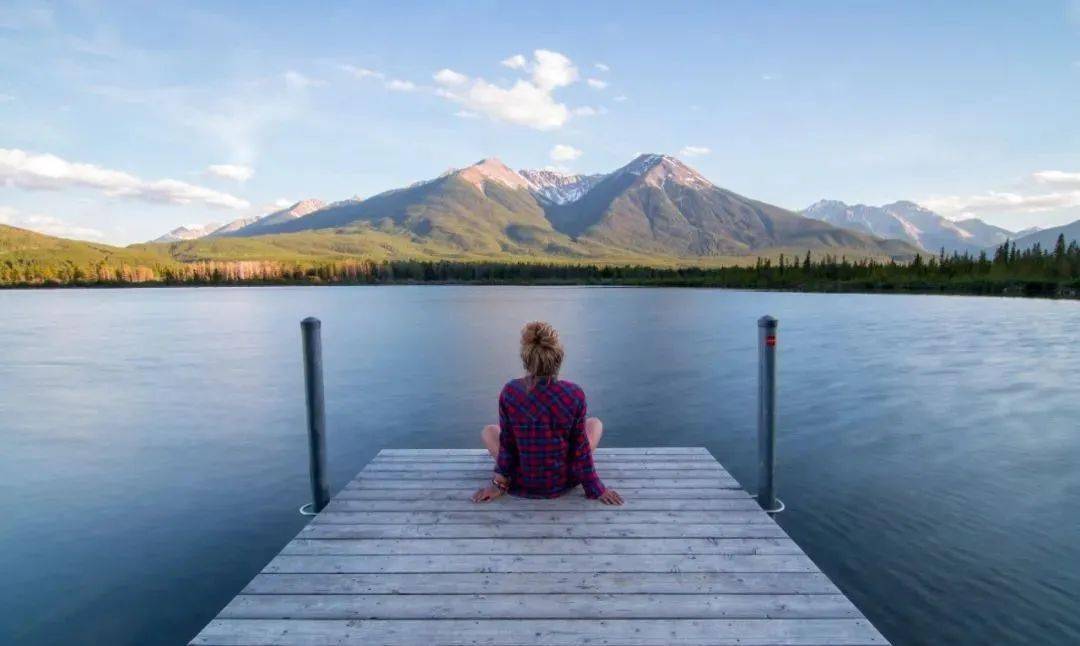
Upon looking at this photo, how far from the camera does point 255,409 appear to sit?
20609mm

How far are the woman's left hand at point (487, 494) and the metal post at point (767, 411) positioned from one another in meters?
3.67

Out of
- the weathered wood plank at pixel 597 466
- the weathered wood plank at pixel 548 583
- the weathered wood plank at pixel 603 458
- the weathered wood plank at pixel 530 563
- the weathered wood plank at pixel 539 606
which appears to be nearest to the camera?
the weathered wood plank at pixel 539 606

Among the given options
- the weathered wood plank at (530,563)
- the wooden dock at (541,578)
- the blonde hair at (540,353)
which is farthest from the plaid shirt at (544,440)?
the weathered wood plank at (530,563)

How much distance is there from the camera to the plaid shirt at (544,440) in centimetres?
667

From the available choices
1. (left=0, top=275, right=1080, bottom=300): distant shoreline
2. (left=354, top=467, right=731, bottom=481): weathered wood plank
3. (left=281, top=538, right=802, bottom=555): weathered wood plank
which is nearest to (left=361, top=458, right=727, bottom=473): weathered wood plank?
(left=354, top=467, right=731, bottom=481): weathered wood plank

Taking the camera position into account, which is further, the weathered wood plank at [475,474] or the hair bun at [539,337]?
the weathered wood plank at [475,474]

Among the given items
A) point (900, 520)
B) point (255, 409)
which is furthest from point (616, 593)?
point (255, 409)

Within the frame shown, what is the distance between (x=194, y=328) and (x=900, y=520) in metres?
54.5

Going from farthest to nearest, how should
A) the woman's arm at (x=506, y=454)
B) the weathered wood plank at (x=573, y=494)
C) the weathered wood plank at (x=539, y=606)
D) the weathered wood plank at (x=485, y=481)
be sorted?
the weathered wood plank at (x=485, y=481) → the weathered wood plank at (x=573, y=494) → the woman's arm at (x=506, y=454) → the weathered wood plank at (x=539, y=606)

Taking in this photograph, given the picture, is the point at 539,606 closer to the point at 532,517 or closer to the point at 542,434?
the point at 532,517

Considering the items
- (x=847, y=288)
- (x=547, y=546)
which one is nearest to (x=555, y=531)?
(x=547, y=546)

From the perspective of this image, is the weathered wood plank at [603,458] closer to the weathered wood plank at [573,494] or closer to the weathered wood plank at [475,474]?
the weathered wood plank at [475,474]

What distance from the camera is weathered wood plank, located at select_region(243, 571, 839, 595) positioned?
527 cm

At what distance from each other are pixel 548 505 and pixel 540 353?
1792 mm
